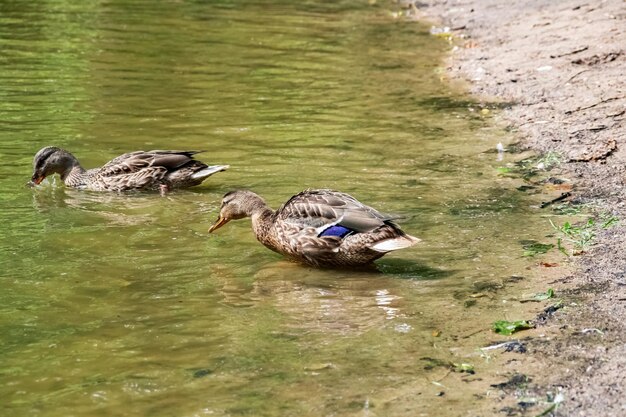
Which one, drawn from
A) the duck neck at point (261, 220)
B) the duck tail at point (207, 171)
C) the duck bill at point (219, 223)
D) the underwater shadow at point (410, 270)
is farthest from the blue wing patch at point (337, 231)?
the duck tail at point (207, 171)

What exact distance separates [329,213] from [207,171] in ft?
9.43

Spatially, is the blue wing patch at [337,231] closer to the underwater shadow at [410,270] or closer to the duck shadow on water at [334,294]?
the duck shadow on water at [334,294]

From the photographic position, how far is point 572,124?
497 inches

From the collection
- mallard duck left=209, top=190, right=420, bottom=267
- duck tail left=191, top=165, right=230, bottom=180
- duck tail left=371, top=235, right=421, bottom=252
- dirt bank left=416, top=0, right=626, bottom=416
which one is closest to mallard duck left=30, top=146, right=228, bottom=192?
duck tail left=191, top=165, right=230, bottom=180

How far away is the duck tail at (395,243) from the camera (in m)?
8.27

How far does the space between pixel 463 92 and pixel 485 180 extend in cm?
479

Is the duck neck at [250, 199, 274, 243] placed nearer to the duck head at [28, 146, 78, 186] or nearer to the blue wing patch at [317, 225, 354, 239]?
the blue wing patch at [317, 225, 354, 239]

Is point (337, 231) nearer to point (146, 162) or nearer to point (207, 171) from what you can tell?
point (207, 171)

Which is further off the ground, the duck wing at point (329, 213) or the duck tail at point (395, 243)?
the duck wing at point (329, 213)

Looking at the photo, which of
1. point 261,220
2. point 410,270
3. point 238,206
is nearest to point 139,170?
point 238,206

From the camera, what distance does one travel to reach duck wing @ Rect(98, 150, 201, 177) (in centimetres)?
1141

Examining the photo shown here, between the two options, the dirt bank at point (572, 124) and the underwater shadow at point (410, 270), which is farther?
the underwater shadow at point (410, 270)

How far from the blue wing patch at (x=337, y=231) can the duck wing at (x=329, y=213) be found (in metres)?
0.02

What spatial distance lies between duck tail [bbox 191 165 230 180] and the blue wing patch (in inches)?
111
